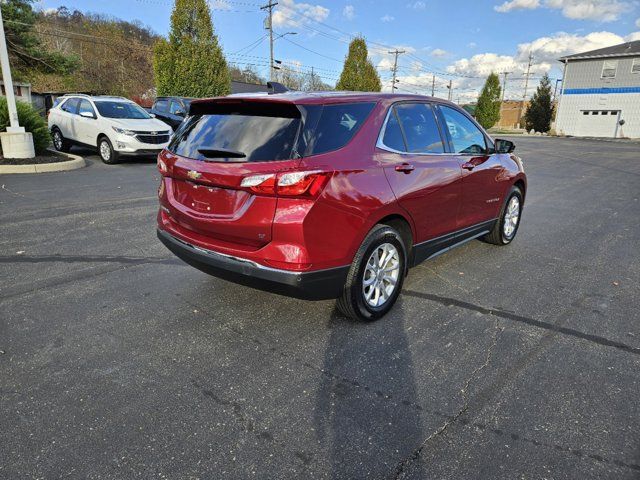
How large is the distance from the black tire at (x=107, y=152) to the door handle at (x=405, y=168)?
35.0ft

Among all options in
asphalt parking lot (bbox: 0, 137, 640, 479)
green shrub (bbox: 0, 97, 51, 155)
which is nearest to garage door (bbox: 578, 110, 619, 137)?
asphalt parking lot (bbox: 0, 137, 640, 479)

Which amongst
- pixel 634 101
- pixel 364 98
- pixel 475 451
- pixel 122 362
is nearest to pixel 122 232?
pixel 122 362

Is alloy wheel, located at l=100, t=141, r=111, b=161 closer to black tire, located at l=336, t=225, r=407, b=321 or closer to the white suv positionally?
the white suv

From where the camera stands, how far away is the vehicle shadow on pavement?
89.1 inches

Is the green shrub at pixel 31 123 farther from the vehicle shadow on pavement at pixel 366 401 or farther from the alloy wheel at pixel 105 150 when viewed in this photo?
the vehicle shadow on pavement at pixel 366 401

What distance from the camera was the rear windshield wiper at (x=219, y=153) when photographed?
3.24 meters

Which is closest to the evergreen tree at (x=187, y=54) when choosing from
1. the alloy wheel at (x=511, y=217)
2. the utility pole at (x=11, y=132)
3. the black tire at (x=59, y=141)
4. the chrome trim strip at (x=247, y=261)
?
the black tire at (x=59, y=141)

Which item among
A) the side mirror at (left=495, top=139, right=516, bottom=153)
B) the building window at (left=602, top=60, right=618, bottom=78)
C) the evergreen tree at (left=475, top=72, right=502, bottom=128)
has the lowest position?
the side mirror at (left=495, top=139, right=516, bottom=153)

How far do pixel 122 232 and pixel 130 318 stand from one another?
8.96 ft

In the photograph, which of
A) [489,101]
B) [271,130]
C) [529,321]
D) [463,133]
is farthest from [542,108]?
[271,130]

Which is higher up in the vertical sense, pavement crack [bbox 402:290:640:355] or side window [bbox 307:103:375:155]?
side window [bbox 307:103:375:155]

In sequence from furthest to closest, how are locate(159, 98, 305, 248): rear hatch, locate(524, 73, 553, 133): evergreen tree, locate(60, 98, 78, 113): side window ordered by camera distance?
locate(524, 73, 553, 133): evergreen tree, locate(60, 98, 78, 113): side window, locate(159, 98, 305, 248): rear hatch

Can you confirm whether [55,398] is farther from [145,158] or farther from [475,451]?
[145,158]

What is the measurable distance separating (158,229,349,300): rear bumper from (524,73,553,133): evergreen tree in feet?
161
